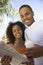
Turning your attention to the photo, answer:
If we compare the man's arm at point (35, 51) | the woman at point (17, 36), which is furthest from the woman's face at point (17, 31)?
the man's arm at point (35, 51)

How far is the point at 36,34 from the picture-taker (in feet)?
3.57

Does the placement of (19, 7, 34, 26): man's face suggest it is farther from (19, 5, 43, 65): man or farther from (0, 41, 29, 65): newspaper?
(0, 41, 29, 65): newspaper

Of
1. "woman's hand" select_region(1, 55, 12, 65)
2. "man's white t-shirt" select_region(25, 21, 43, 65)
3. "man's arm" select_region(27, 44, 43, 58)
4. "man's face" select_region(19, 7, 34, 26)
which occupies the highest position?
"man's face" select_region(19, 7, 34, 26)

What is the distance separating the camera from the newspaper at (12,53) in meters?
1.02

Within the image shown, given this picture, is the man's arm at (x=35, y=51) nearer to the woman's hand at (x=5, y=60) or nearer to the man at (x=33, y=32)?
the man at (x=33, y=32)

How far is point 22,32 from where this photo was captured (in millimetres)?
1099

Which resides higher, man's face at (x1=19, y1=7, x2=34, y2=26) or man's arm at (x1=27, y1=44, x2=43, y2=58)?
man's face at (x1=19, y1=7, x2=34, y2=26)

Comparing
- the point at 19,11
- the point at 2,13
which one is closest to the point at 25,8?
the point at 19,11

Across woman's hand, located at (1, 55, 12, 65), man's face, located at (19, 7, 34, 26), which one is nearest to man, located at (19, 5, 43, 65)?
man's face, located at (19, 7, 34, 26)

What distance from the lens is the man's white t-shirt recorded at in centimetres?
108

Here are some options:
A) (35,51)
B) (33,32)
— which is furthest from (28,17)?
(35,51)

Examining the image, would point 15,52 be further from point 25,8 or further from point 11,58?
point 25,8

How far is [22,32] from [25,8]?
0.15 meters

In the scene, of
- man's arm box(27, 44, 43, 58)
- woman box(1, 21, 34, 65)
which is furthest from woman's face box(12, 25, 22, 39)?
man's arm box(27, 44, 43, 58)
